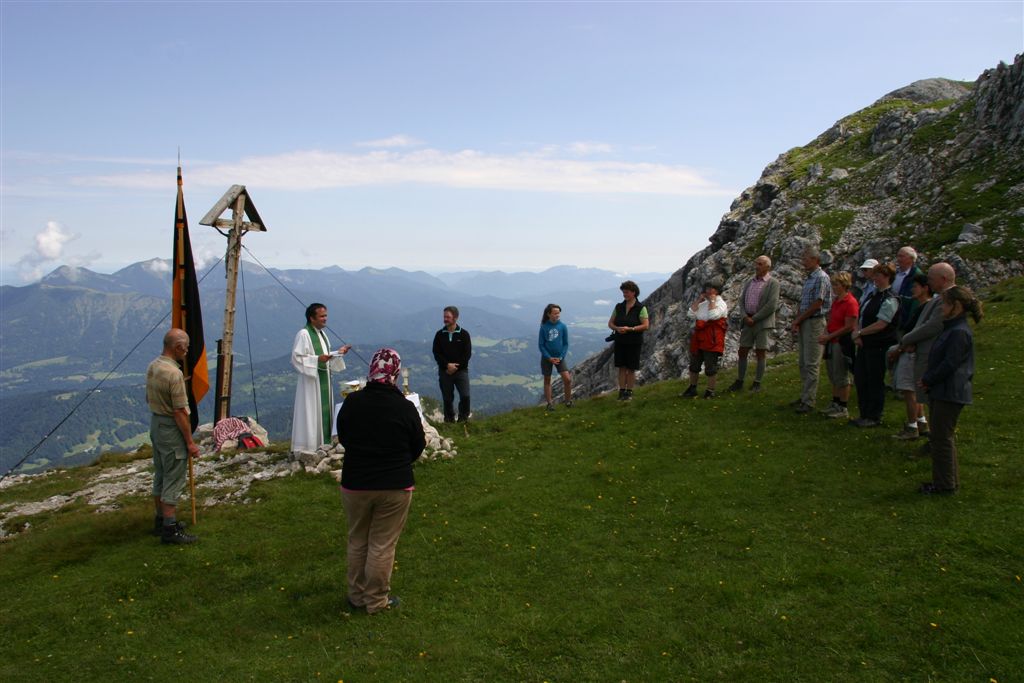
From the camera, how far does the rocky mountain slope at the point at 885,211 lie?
2703 cm

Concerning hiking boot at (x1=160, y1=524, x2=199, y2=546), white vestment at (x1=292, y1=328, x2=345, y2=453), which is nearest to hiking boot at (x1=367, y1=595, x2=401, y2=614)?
hiking boot at (x1=160, y1=524, x2=199, y2=546)

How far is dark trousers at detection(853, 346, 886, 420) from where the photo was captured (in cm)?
1255

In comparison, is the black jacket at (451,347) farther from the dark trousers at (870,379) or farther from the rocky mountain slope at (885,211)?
the rocky mountain slope at (885,211)

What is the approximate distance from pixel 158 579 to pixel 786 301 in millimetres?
29323

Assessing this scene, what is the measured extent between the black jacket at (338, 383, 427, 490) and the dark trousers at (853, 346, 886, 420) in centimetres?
1024

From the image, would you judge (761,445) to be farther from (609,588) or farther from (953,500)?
(609,588)

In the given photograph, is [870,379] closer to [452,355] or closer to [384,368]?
[452,355]

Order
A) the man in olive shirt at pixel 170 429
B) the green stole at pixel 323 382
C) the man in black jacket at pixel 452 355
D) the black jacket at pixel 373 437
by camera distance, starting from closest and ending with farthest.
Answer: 1. the black jacket at pixel 373 437
2. the man in olive shirt at pixel 170 429
3. the green stole at pixel 323 382
4. the man in black jacket at pixel 452 355

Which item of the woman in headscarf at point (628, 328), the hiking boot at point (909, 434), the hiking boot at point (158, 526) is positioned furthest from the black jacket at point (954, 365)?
the hiking boot at point (158, 526)

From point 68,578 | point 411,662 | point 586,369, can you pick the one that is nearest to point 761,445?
point 411,662

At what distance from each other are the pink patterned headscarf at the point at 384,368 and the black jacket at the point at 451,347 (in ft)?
29.9

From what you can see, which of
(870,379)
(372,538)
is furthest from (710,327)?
(372,538)

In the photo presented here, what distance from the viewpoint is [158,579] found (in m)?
9.04

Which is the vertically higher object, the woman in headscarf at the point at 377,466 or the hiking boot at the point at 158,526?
the woman in headscarf at the point at 377,466
